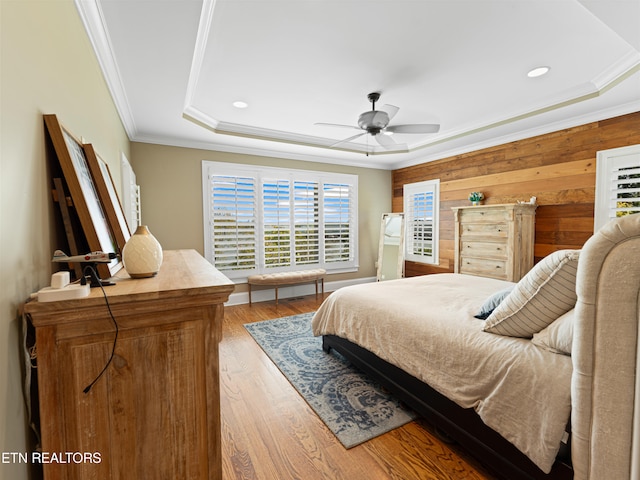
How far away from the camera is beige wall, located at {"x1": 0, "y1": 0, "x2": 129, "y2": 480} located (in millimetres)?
757

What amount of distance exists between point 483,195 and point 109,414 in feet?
15.8

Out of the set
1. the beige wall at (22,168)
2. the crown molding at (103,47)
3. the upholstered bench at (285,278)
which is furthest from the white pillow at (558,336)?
the upholstered bench at (285,278)

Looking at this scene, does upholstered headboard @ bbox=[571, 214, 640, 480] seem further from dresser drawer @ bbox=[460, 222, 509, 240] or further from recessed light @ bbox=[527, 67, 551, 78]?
dresser drawer @ bbox=[460, 222, 509, 240]

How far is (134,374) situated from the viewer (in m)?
0.90

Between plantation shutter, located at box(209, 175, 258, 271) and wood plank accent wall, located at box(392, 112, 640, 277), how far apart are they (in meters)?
3.40

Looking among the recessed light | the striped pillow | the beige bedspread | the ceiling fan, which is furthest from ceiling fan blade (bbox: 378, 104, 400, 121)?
the striped pillow

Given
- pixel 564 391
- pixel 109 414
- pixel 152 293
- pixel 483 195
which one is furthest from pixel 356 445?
pixel 483 195

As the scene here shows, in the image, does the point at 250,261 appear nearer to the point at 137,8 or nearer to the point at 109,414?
the point at 137,8

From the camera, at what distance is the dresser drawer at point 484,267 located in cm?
367

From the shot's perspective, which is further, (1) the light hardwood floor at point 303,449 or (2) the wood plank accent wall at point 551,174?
(2) the wood plank accent wall at point 551,174

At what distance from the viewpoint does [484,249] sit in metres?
3.88

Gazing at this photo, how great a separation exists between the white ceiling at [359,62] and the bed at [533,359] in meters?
1.63

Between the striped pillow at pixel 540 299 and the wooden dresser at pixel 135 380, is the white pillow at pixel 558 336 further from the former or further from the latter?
the wooden dresser at pixel 135 380

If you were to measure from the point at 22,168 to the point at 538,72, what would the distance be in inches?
138
